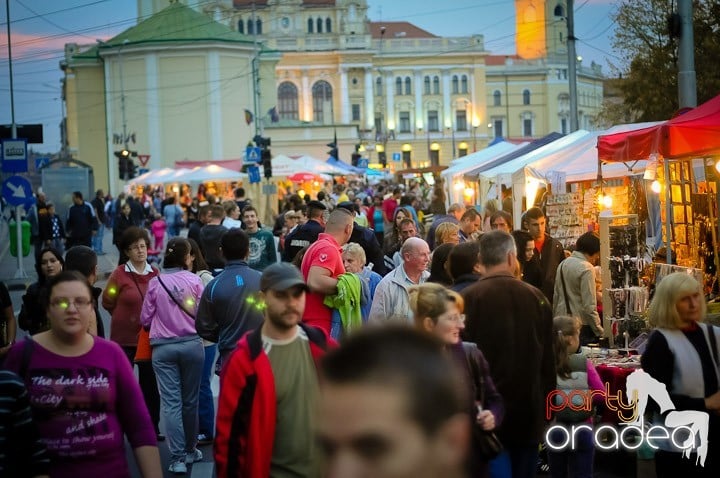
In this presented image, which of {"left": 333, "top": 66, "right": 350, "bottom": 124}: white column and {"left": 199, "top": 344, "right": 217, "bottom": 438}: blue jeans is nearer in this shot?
{"left": 199, "top": 344, "right": 217, "bottom": 438}: blue jeans

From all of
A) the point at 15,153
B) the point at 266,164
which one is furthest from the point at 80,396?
the point at 266,164

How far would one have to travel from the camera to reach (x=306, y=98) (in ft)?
382

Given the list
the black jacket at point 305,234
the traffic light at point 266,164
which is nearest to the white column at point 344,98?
the traffic light at point 266,164

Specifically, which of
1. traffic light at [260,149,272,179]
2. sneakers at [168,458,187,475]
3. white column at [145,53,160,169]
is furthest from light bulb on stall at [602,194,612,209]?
white column at [145,53,160,169]

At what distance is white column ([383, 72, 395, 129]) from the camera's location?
120438mm

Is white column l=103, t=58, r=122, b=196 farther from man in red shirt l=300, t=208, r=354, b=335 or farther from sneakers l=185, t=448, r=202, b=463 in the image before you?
man in red shirt l=300, t=208, r=354, b=335

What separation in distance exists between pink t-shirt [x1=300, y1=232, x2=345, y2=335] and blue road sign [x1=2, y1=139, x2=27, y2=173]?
16.0 metres

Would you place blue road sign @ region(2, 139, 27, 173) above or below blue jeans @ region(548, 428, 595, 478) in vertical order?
above

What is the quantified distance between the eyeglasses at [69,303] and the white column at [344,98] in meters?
111

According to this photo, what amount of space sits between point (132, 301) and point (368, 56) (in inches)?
4226

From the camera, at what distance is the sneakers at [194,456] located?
29.5 feet

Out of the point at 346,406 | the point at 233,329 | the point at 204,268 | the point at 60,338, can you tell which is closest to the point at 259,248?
the point at 204,268

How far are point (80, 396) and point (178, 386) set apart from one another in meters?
4.06

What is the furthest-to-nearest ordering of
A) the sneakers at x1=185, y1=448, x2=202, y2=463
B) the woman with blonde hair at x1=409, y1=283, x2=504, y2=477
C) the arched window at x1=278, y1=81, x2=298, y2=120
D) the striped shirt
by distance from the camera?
the arched window at x1=278, y1=81, x2=298, y2=120 < the sneakers at x1=185, y1=448, x2=202, y2=463 < the woman with blonde hair at x1=409, y1=283, x2=504, y2=477 < the striped shirt
